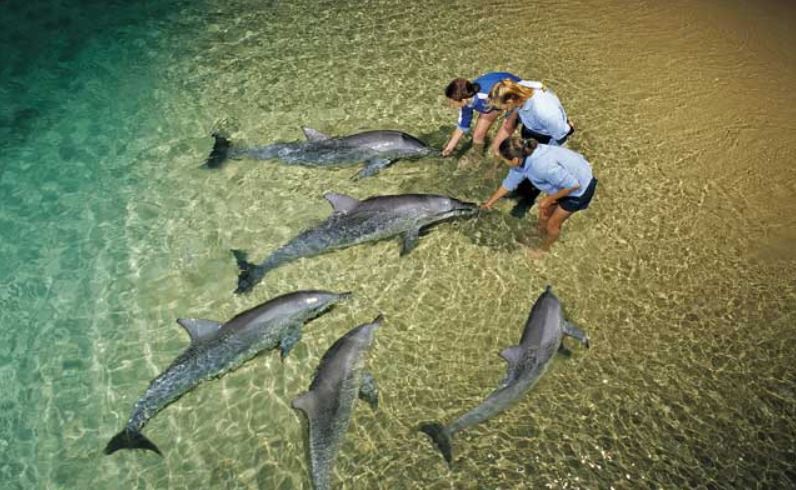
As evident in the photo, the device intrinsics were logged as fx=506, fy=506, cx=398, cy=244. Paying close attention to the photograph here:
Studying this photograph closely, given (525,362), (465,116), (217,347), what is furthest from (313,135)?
(525,362)

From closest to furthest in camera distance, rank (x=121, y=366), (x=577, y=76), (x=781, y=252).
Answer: (x=121, y=366) → (x=781, y=252) → (x=577, y=76)

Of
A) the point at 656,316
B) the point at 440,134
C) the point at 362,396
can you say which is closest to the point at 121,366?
the point at 362,396

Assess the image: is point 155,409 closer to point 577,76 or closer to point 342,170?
point 342,170

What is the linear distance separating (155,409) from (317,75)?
24.2 feet

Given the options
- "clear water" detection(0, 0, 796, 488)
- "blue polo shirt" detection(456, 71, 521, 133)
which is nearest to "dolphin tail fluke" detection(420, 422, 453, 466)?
"clear water" detection(0, 0, 796, 488)

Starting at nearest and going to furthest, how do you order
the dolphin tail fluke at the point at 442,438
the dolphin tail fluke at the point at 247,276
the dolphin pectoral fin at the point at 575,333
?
1. the dolphin tail fluke at the point at 442,438
2. the dolphin pectoral fin at the point at 575,333
3. the dolphin tail fluke at the point at 247,276

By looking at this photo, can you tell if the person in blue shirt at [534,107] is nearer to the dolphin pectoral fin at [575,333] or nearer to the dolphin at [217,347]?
the dolphin pectoral fin at [575,333]

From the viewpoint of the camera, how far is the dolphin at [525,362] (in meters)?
5.88

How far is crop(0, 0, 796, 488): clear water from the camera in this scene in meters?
5.86

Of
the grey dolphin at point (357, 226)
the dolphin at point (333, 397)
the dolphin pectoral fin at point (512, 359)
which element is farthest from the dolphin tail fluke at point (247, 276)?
the dolphin pectoral fin at point (512, 359)

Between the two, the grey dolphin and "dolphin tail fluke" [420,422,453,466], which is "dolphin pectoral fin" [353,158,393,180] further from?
"dolphin tail fluke" [420,422,453,466]

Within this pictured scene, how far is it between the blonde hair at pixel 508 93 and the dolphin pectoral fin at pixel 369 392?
13.6 ft

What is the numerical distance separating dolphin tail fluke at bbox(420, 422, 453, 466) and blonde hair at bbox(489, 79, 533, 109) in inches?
173

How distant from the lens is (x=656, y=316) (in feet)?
24.2
